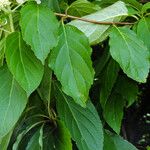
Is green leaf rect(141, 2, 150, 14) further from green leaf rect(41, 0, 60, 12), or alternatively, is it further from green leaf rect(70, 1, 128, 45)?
green leaf rect(41, 0, 60, 12)

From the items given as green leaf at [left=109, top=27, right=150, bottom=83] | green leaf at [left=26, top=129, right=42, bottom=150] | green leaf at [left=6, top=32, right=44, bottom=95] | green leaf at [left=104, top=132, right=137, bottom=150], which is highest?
green leaf at [left=6, top=32, right=44, bottom=95]

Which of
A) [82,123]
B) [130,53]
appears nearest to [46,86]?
[82,123]

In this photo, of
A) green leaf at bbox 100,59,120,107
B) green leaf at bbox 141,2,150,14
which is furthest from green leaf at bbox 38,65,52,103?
green leaf at bbox 141,2,150,14

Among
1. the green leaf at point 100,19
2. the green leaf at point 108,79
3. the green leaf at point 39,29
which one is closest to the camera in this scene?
the green leaf at point 39,29

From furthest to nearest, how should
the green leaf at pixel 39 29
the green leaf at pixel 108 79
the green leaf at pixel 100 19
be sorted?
the green leaf at pixel 108 79 → the green leaf at pixel 100 19 → the green leaf at pixel 39 29

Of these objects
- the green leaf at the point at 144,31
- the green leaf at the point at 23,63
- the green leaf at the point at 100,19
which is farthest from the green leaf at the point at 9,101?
the green leaf at the point at 144,31

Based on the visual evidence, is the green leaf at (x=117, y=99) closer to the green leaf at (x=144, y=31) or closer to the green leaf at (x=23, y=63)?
the green leaf at (x=144, y=31)

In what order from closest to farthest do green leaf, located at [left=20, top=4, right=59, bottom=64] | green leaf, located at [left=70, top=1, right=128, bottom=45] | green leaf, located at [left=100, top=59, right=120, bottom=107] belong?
green leaf, located at [left=20, top=4, right=59, bottom=64], green leaf, located at [left=70, top=1, right=128, bottom=45], green leaf, located at [left=100, top=59, right=120, bottom=107]
